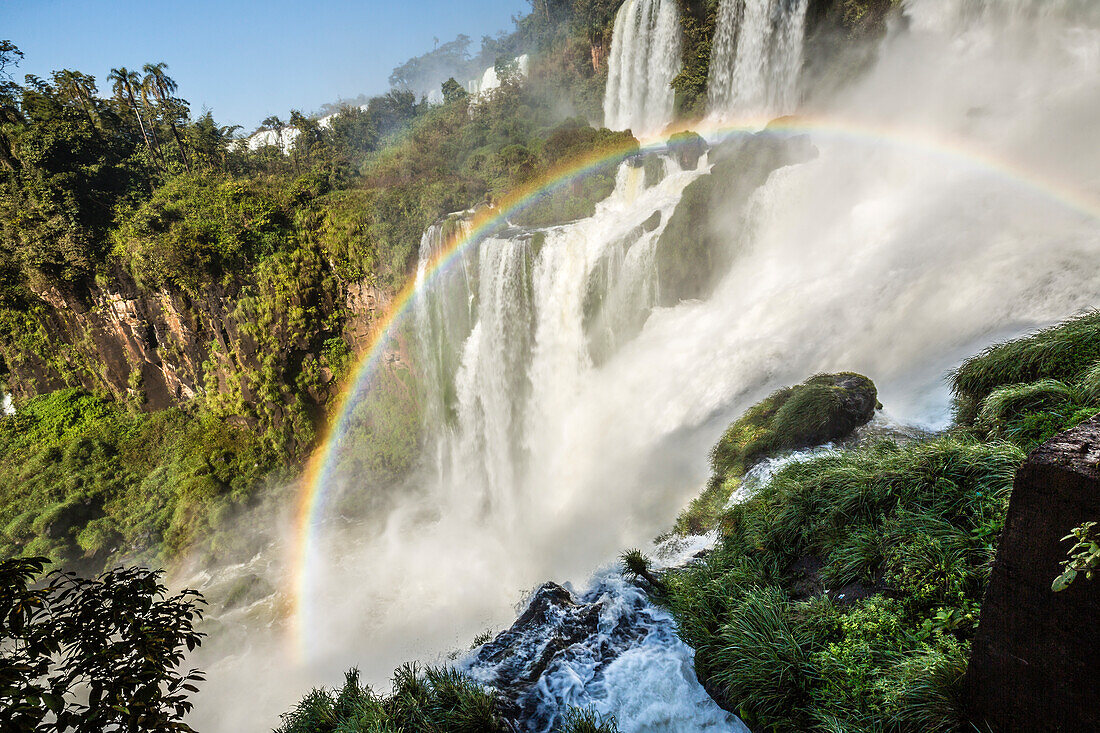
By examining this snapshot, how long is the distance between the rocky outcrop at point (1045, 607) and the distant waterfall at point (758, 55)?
66.0 feet

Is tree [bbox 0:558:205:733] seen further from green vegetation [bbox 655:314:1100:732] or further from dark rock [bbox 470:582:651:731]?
green vegetation [bbox 655:314:1100:732]

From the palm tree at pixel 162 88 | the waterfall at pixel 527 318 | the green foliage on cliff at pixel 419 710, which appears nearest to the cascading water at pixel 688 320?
the waterfall at pixel 527 318

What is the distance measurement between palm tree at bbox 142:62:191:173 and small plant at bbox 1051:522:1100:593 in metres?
34.7

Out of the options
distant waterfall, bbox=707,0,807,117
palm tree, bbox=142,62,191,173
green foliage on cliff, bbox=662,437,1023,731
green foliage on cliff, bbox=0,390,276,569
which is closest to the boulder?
green foliage on cliff, bbox=662,437,1023,731

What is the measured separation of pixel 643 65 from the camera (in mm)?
24359

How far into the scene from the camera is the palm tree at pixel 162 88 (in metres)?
25.6

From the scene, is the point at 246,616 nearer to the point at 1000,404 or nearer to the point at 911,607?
the point at 911,607

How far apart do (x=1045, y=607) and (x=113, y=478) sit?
26.4 meters

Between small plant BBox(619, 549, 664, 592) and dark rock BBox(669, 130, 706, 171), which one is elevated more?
dark rock BBox(669, 130, 706, 171)

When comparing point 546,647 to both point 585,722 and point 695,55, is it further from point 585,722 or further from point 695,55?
A: point 695,55

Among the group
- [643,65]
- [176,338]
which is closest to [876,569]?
[176,338]

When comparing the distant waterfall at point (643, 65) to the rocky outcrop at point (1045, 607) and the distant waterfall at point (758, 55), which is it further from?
the rocky outcrop at point (1045, 607)

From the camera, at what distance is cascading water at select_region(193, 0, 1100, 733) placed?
345 inches

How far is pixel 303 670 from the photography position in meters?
11.7
